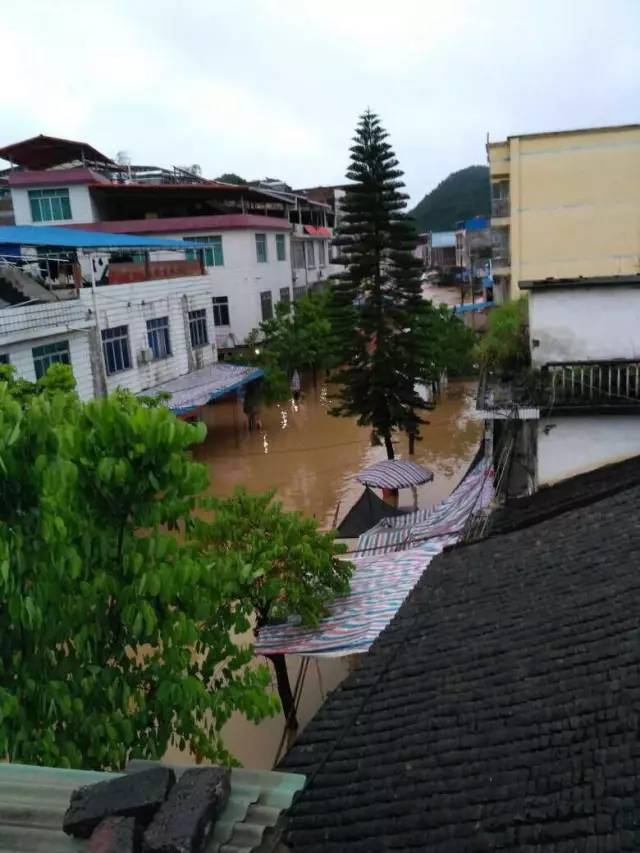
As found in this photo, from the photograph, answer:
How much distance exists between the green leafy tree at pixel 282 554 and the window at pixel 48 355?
8090 millimetres

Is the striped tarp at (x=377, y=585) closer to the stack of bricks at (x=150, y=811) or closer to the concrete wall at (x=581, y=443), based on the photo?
the concrete wall at (x=581, y=443)

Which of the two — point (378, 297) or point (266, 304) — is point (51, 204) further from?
point (378, 297)

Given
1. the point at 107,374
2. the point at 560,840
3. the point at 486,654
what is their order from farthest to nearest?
the point at 107,374 < the point at 486,654 < the point at 560,840

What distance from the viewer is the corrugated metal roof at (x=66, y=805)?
219cm

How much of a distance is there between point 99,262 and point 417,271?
8510 mm

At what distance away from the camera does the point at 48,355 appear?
550 inches

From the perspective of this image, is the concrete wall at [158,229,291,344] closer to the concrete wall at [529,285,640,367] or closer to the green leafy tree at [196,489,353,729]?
the concrete wall at [529,285,640,367]

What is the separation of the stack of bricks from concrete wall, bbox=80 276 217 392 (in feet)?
42.3

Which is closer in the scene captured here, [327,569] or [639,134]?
[327,569]

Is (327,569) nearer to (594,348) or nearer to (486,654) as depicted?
(486,654)

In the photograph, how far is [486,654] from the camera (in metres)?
4.70

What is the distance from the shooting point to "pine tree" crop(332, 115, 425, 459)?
52.1 feet

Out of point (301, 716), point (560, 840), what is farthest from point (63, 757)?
point (301, 716)

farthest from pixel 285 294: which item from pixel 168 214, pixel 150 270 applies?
pixel 150 270
